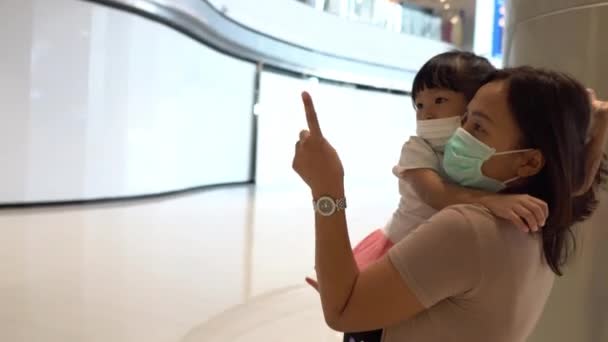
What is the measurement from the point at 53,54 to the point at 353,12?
5598 millimetres

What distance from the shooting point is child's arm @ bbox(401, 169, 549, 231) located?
787 mm

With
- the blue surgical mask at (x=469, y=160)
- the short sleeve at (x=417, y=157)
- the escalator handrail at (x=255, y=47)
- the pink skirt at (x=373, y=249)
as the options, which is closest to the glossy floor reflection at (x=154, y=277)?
the pink skirt at (x=373, y=249)

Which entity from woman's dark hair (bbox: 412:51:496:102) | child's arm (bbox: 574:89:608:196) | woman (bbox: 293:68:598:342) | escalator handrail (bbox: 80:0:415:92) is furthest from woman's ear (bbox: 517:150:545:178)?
escalator handrail (bbox: 80:0:415:92)

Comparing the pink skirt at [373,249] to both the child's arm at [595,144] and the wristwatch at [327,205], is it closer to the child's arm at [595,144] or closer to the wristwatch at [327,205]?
the wristwatch at [327,205]

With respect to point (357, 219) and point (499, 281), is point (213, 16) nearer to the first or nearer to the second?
point (357, 219)

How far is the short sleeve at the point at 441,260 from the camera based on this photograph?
0.78 m

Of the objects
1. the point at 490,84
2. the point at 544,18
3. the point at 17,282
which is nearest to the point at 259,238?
the point at 17,282

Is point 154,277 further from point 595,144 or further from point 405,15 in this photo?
point 405,15

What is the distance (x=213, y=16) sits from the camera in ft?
19.8

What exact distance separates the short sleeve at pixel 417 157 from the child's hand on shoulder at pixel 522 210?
→ 0.22 meters

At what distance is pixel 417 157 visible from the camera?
104 centimetres

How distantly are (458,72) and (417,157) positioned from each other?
0.59 feet

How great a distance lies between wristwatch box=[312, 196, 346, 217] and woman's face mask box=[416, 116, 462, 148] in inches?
12.2

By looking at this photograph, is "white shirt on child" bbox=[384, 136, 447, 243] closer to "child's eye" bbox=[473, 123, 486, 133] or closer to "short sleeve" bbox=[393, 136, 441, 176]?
"short sleeve" bbox=[393, 136, 441, 176]
